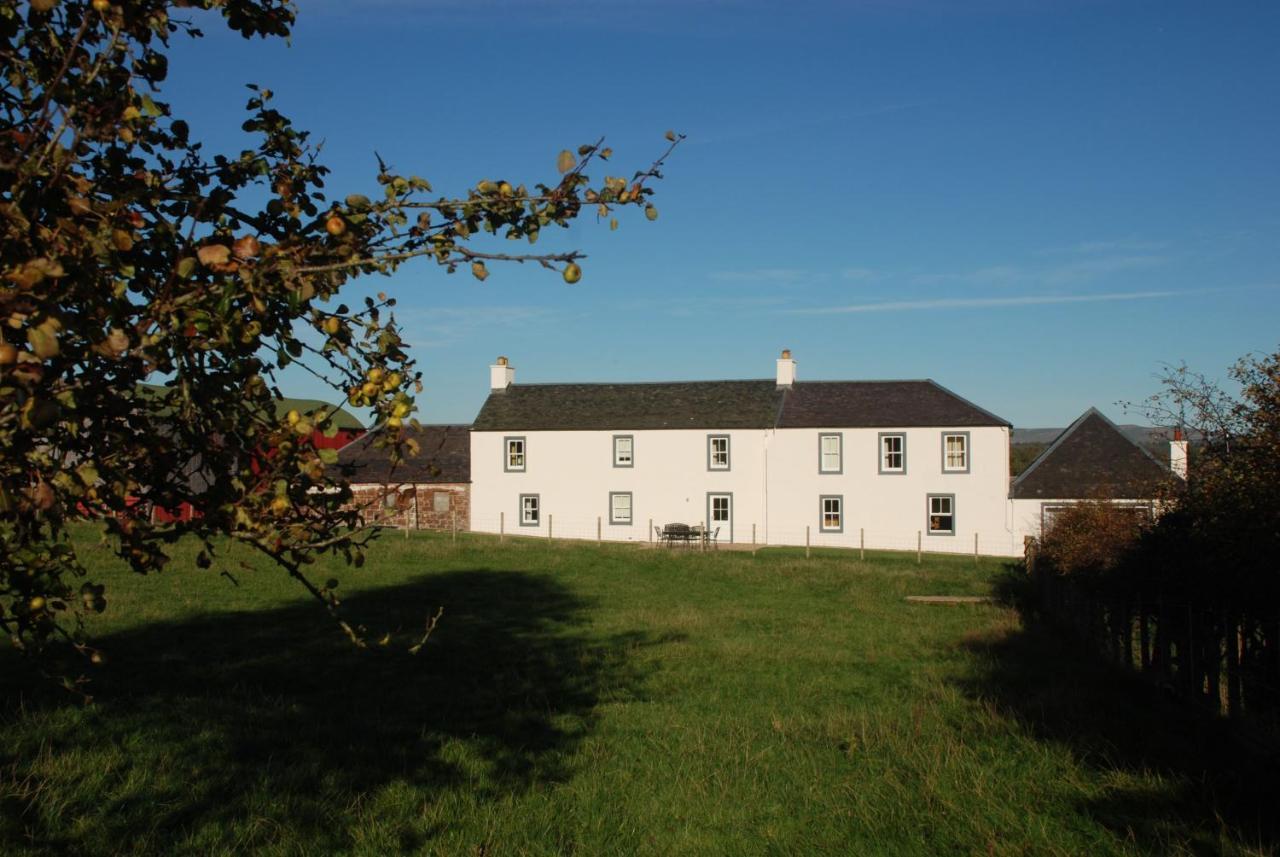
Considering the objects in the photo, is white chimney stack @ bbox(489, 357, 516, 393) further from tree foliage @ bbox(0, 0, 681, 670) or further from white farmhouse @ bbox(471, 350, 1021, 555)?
tree foliage @ bbox(0, 0, 681, 670)

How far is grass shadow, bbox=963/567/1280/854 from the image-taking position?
24.1 feet

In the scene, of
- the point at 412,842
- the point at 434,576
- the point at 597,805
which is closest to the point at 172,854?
the point at 412,842

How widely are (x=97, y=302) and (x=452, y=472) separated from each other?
50331 millimetres

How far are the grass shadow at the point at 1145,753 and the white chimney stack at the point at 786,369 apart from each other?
1354 inches

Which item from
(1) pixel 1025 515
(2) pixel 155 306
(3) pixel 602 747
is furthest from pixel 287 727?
(1) pixel 1025 515

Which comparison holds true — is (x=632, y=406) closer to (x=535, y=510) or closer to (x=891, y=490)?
(x=535, y=510)

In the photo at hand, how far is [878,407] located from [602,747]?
37.9 meters

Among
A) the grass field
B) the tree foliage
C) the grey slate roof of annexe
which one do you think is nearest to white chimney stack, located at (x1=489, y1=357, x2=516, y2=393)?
the grey slate roof of annexe

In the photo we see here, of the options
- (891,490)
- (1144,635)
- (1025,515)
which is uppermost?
(891,490)

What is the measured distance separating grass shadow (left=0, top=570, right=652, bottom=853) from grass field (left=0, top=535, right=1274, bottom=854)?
4cm

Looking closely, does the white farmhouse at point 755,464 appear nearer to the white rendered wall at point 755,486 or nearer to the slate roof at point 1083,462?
the white rendered wall at point 755,486

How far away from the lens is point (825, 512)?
4566 centimetres

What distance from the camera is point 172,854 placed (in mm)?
6938

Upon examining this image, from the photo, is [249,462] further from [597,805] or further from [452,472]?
[452,472]
